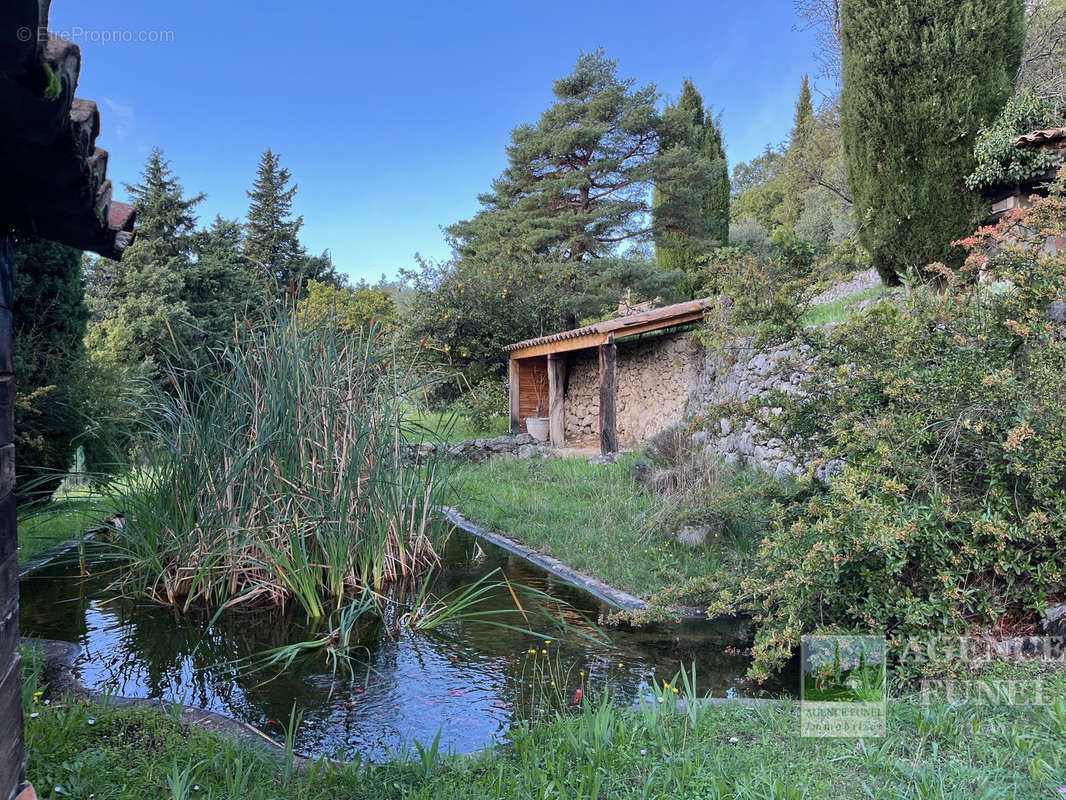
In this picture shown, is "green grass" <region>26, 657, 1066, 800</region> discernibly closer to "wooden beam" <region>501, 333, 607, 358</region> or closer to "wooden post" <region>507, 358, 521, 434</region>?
"wooden beam" <region>501, 333, 607, 358</region>

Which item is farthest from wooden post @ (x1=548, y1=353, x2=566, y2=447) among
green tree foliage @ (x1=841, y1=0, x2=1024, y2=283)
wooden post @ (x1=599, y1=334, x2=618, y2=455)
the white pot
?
green tree foliage @ (x1=841, y1=0, x2=1024, y2=283)

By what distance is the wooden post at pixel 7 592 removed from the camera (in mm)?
1503

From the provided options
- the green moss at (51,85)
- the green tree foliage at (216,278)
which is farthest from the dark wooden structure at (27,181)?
the green tree foliage at (216,278)

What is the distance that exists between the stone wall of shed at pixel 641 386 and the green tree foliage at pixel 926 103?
3.24 metres

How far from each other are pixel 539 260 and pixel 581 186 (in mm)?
2070

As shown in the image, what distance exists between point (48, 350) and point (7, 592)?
5.88m

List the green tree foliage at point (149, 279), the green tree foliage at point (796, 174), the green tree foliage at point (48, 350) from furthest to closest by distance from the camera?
the green tree foliage at point (796, 174) → the green tree foliage at point (149, 279) → the green tree foliage at point (48, 350)

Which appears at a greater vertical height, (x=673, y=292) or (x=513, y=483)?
(x=673, y=292)

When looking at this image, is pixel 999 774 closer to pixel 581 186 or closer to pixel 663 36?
pixel 581 186

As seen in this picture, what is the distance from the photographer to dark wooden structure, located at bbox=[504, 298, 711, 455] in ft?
31.0

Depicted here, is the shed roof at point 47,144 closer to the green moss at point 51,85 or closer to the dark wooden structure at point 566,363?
the green moss at point 51,85

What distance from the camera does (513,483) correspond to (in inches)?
317

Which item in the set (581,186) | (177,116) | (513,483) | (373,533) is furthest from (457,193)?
(373,533)

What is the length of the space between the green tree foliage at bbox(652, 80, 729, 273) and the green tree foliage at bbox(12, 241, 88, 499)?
12.1 meters
